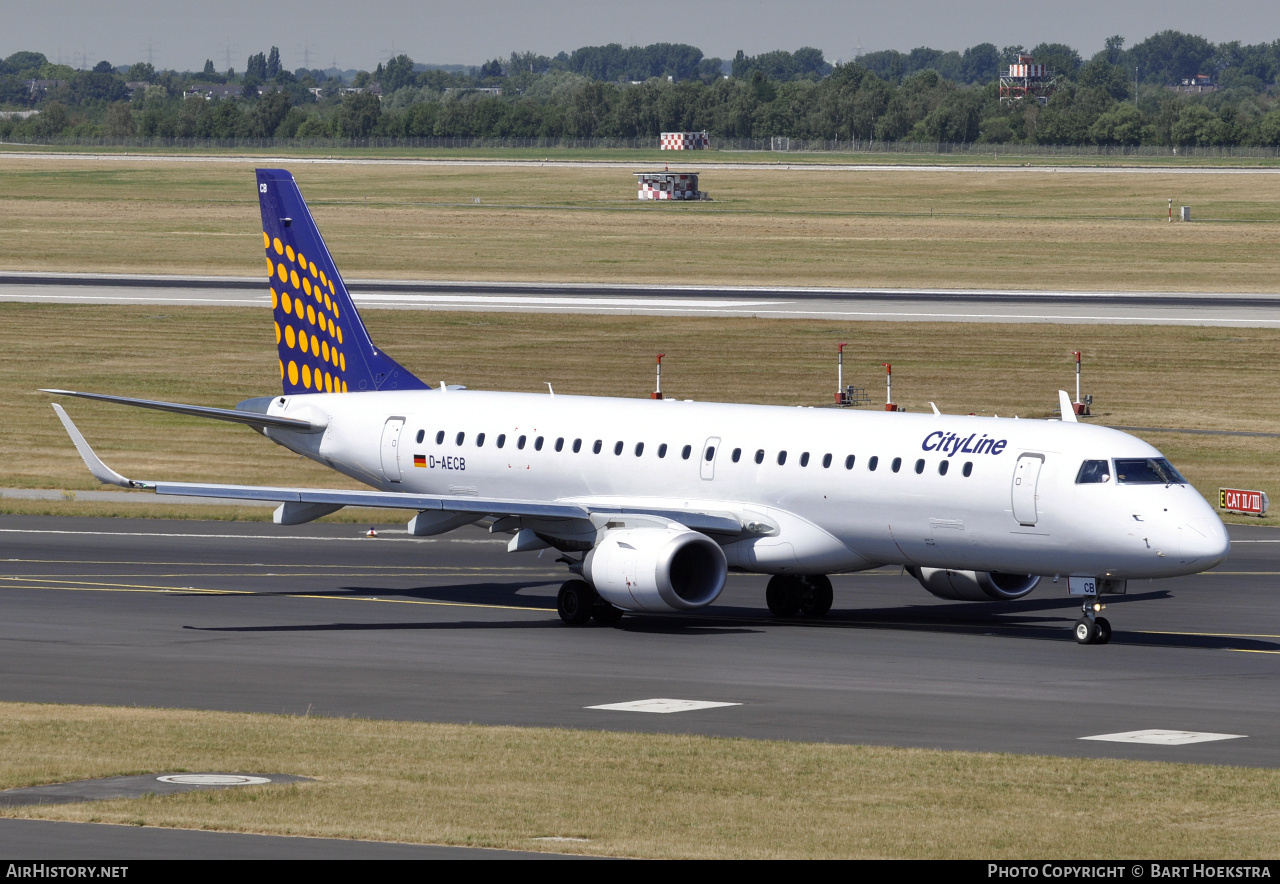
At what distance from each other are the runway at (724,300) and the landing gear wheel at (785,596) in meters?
50.3

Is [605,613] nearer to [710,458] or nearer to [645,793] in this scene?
[710,458]

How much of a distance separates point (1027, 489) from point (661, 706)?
941cm

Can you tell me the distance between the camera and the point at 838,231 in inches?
6019

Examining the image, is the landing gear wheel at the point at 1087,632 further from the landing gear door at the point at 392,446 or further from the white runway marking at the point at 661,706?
the landing gear door at the point at 392,446

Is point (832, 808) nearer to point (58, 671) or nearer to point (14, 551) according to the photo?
point (58, 671)

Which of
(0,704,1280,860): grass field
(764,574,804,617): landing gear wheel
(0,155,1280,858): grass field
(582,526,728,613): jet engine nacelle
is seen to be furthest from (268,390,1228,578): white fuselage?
(0,155,1280,858): grass field

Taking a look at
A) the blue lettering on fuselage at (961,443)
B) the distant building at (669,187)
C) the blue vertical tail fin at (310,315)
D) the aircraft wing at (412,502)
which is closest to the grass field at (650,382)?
the distant building at (669,187)

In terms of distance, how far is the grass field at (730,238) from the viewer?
392ft

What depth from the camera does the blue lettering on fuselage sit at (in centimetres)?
3638

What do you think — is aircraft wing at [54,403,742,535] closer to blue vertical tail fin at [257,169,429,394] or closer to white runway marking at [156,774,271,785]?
blue vertical tail fin at [257,169,429,394]

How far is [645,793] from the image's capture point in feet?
73.9

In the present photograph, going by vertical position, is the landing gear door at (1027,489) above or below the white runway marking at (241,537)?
above

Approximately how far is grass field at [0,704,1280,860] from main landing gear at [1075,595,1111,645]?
1120 centimetres

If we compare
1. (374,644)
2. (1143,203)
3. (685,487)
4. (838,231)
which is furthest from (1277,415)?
(1143,203)
